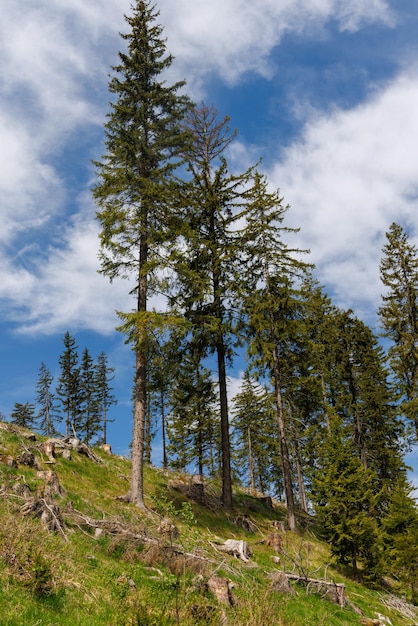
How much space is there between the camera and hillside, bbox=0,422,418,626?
6.06m

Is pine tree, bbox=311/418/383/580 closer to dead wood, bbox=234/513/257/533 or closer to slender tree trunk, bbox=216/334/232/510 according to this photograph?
dead wood, bbox=234/513/257/533

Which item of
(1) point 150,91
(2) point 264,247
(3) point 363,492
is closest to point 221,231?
(2) point 264,247

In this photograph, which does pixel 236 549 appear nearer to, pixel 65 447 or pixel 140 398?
pixel 140 398

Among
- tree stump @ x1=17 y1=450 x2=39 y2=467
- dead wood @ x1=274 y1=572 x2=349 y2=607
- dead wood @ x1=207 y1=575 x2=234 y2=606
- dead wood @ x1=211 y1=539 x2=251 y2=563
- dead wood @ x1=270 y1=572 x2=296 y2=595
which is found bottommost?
dead wood @ x1=274 y1=572 x2=349 y2=607

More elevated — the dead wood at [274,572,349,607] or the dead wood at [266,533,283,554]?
the dead wood at [266,533,283,554]

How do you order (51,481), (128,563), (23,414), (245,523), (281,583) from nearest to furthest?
(128,563), (281,583), (51,481), (245,523), (23,414)

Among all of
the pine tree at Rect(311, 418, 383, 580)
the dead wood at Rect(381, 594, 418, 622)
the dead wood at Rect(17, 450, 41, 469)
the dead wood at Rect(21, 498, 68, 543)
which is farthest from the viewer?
the pine tree at Rect(311, 418, 383, 580)

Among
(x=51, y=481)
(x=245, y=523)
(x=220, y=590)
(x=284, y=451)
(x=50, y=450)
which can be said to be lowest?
(x=220, y=590)

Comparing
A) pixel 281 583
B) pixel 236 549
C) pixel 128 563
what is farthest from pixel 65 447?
pixel 281 583

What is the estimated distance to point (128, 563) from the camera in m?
9.05

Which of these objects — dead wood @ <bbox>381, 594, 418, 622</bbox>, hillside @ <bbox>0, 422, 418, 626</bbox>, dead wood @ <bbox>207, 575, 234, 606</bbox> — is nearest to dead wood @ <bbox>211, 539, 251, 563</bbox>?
hillside @ <bbox>0, 422, 418, 626</bbox>

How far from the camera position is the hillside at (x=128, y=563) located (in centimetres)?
606

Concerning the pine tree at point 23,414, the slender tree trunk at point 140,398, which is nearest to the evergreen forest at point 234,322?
the slender tree trunk at point 140,398

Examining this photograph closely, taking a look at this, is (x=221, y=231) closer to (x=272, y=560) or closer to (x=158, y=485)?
(x=158, y=485)
